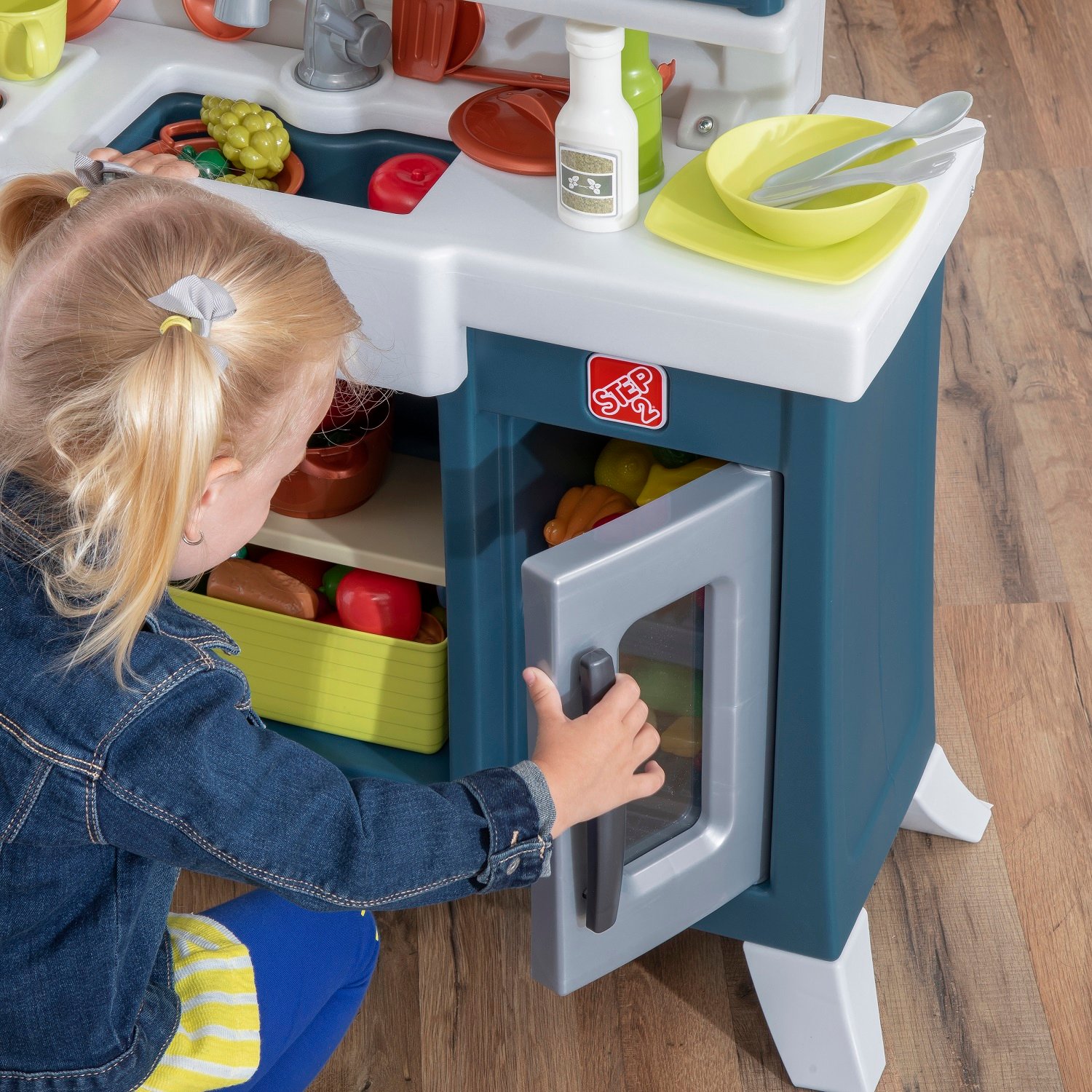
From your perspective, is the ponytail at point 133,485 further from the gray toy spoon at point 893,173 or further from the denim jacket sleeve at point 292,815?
the gray toy spoon at point 893,173

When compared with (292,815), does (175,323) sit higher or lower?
higher

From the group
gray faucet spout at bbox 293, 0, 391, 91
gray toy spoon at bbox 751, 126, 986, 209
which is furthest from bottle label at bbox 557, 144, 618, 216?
gray faucet spout at bbox 293, 0, 391, 91

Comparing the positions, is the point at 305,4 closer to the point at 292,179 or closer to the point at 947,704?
the point at 292,179

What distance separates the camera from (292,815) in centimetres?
87

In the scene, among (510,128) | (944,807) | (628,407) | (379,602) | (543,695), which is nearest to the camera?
(543,695)

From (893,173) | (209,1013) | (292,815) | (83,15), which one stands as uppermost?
(893,173)

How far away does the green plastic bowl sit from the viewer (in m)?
1.00

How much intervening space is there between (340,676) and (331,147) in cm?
51

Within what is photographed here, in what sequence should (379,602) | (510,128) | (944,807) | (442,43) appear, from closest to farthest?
(510,128), (442,43), (379,602), (944,807)

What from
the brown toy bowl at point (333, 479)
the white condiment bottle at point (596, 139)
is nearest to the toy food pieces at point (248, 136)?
the brown toy bowl at point (333, 479)

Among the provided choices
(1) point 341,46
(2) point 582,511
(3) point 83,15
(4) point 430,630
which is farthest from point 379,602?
(3) point 83,15

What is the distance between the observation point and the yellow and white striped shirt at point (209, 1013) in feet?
3.38

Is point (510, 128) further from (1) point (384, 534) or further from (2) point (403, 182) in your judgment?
(1) point (384, 534)

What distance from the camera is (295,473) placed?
1399 mm
